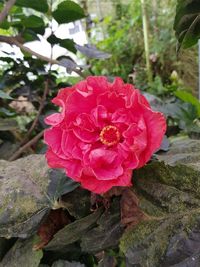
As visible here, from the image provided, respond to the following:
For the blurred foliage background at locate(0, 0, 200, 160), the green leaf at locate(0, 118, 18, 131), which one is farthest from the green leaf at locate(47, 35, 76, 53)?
the green leaf at locate(0, 118, 18, 131)

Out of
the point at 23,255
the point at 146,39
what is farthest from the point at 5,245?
the point at 146,39

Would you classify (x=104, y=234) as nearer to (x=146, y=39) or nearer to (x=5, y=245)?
(x=5, y=245)

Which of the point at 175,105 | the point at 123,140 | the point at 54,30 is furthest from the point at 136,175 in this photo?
the point at 54,30

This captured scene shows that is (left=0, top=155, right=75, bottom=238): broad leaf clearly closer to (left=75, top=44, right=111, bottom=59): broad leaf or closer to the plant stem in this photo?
(left=75, top=44, right=111, bottom=59): broad leaf

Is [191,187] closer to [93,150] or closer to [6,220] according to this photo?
[93,150]

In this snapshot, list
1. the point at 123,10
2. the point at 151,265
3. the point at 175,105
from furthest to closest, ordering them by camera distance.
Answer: the point at 123,10 → the point at 175,105 → the point at 151,265

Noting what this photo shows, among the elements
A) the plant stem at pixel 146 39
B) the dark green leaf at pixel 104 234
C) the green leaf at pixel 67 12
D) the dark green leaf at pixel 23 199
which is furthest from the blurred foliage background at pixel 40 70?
the plant stem at pixel 146 39

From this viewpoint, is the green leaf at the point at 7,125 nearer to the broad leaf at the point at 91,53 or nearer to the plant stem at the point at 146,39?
the broad leaf at the point at 91,53
